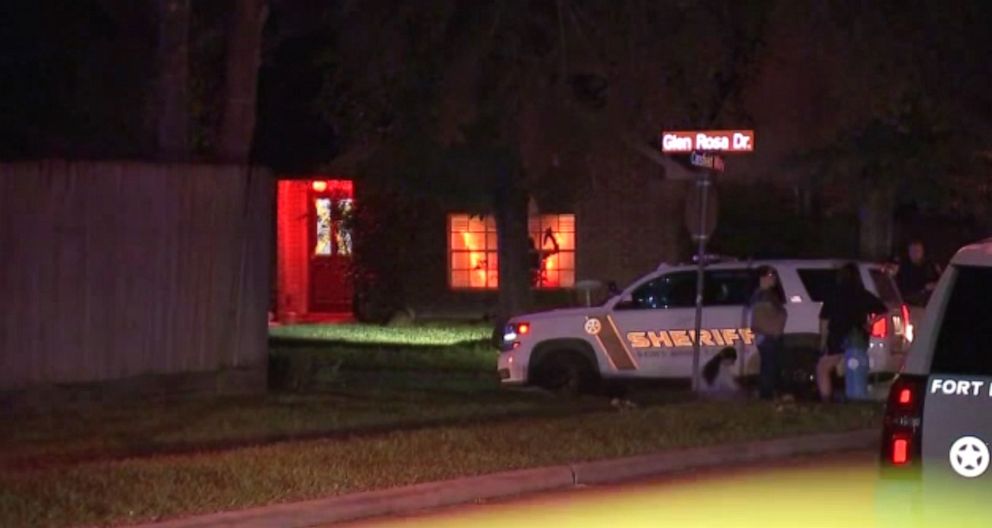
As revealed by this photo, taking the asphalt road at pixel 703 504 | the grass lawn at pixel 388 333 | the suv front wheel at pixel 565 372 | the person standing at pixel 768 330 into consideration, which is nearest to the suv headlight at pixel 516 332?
the suv front wheel at pixel 565 372

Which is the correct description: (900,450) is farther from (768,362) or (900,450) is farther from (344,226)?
(344,226)

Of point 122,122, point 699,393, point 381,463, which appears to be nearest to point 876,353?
point 699,393

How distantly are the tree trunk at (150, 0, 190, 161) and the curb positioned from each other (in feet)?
22.7

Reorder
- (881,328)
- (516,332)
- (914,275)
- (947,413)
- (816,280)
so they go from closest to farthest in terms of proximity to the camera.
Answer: (947,413)
(881,328)
(816,280)
(516,332)
(914,275)

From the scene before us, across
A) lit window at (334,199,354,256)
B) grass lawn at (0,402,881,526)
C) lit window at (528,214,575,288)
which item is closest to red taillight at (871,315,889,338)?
grass lawn at (0,402,881,526)

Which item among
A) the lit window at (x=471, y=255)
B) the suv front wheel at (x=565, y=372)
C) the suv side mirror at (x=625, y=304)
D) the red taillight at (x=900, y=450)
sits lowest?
the suv front wheel at (x=565, y=372)

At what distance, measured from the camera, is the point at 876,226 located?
103 feet

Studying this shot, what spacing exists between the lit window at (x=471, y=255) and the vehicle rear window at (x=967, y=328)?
1070 inches

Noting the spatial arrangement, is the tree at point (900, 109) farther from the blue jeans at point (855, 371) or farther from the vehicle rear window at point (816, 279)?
the blue jeans at point (855, 371)

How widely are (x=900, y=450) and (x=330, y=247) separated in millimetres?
28384

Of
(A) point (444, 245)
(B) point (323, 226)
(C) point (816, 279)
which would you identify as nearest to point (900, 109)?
(C) point (816, 279)

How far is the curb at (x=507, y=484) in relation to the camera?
12.3m

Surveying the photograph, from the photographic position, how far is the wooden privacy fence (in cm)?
1736

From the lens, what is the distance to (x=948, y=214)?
33406 mm
